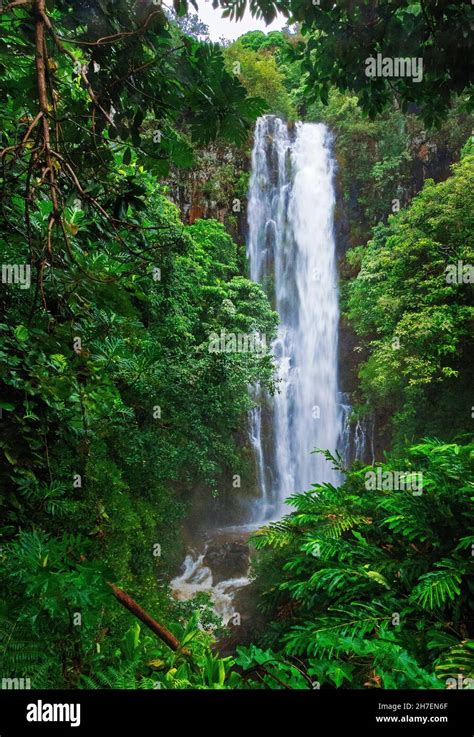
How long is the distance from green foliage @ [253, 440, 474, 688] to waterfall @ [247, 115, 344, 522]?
36.1 ft

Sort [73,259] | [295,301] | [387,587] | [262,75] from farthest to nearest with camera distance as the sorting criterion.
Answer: [295,301] < [262,75] < [387,587] < [73,259]

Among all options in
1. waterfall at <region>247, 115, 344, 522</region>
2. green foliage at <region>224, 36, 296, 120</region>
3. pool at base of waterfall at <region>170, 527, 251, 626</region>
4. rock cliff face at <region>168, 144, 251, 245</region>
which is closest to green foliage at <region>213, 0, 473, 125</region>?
pool at base of waterfall at <region>170, 527, 251, 626</region>

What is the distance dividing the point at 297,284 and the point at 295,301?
616mm

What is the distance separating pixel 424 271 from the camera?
26.5ft

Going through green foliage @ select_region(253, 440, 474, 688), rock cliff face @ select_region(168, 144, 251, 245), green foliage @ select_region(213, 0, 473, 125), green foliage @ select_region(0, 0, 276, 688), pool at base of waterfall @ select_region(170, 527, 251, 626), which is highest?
rock cliff face @ select_region(168, 144, 251, 245)

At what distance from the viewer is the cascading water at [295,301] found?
44.8 ft

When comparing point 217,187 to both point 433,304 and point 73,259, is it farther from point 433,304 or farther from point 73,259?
point 73,259

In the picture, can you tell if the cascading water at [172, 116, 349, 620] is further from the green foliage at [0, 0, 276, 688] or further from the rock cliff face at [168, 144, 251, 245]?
the green foliage at [0, 0, 276, 688]

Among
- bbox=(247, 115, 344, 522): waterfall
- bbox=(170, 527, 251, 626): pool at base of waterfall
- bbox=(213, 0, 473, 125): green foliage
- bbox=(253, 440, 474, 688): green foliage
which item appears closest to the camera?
bbox=(253, 440, 474, 688): green foliage

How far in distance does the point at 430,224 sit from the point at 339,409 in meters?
7.12

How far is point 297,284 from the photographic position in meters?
15.2

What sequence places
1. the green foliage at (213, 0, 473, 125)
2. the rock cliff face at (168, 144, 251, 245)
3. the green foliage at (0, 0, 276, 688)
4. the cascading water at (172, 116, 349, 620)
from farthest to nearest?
the rock cliff face at (168, 144, 251, 245) < the cascading water at (172, 116, 349, 620) < the green foliage at (213, 0, 473, 125) < the green foliage at (0, 0, 276, 688)

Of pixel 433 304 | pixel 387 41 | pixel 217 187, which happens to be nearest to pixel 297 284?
pixel 217 187

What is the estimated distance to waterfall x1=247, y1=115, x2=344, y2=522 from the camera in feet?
45.4
